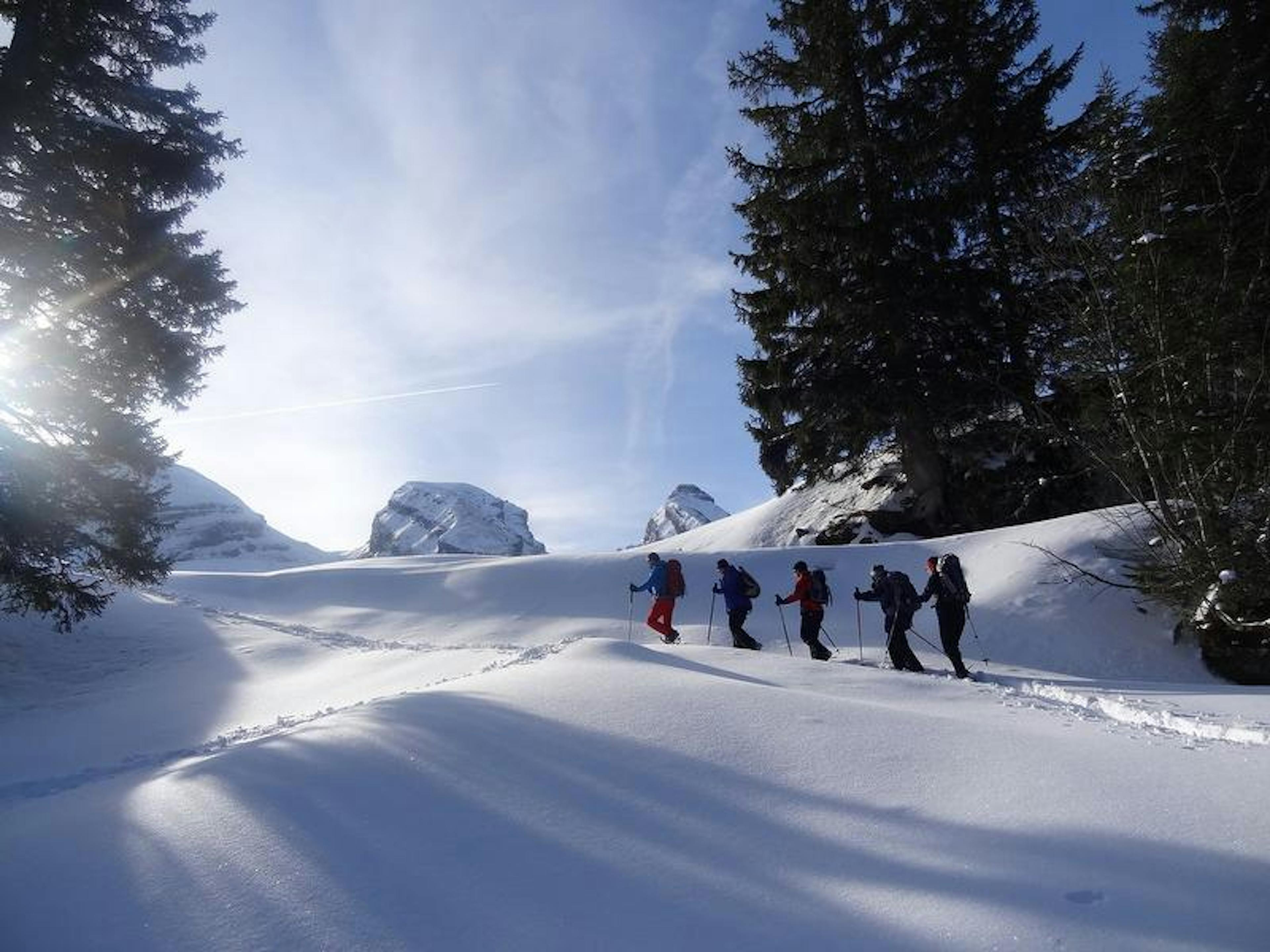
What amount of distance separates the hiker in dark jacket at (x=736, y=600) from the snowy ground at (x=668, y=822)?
3564 mm

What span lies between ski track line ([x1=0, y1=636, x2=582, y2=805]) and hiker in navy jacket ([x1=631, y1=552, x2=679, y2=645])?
2939 millimetres

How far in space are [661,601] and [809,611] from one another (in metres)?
2.79

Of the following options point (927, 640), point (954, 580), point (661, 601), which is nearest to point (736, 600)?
point (661, 601)

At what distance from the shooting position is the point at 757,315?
17516 millimetres

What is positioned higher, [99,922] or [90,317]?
[90,317]

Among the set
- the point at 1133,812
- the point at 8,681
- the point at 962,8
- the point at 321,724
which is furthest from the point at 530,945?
the point at 962,8

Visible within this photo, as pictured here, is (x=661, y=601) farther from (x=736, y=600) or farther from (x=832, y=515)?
(x=832, y=515)

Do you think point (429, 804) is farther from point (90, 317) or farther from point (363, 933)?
point (90, 317)

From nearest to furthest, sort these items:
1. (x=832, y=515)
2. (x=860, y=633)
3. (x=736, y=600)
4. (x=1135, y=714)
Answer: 1. (x=1135, y=714)
2. (x=736, y=600)
3. (x=860, y=633)
4. (x=832, y=515)

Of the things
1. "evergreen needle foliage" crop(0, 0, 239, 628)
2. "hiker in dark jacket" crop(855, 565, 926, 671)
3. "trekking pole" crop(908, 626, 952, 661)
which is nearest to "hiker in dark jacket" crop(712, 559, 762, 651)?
"hiker in dark jacket" crop(855, 565, 926, 671)

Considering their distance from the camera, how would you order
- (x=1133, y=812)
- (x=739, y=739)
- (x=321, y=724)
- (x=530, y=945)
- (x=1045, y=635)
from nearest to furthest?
(x=530, y=945) < (x=1133, y=812) < (x=739, y=739) < (x=321, y=724) < (x=1045, y=635)

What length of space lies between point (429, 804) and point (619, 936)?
1451 millimetres

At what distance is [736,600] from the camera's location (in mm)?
11141

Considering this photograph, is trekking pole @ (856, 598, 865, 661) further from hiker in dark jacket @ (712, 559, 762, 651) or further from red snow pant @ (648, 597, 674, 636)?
red snow pant @ (648, 597, 674, 636)
